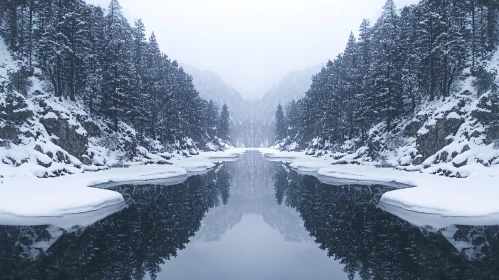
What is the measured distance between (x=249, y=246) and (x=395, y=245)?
20.0ft

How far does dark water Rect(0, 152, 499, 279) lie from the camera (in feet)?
32.5

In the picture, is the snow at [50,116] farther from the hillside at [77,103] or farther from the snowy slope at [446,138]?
the snowy slope at [446,138]

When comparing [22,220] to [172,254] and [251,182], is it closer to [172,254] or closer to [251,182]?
[172,254]

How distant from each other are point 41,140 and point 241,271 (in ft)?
92.3

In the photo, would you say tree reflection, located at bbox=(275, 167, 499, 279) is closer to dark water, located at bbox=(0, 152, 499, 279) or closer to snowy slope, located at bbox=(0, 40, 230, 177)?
dark water, located at bbox=(0, 152, 499, 279)

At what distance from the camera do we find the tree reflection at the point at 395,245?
9.73 m

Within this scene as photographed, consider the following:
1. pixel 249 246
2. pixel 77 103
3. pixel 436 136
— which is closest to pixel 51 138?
pixel 77 103

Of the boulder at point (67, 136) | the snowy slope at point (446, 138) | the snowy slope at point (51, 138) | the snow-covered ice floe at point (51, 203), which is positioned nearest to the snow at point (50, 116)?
the snowy slope at point (51, 138)

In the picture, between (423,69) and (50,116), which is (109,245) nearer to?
(50,116)

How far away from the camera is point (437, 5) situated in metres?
42.4

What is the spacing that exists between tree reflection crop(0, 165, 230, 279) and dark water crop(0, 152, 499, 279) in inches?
1.3

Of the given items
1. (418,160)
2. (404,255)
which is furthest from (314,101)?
(404,255)

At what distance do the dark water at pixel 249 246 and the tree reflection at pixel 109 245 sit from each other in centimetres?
3

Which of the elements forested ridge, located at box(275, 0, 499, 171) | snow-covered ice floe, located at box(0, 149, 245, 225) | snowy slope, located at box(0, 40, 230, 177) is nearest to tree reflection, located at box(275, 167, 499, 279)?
snow-covered ice floe, located at box(0, 149, 245, 225)
